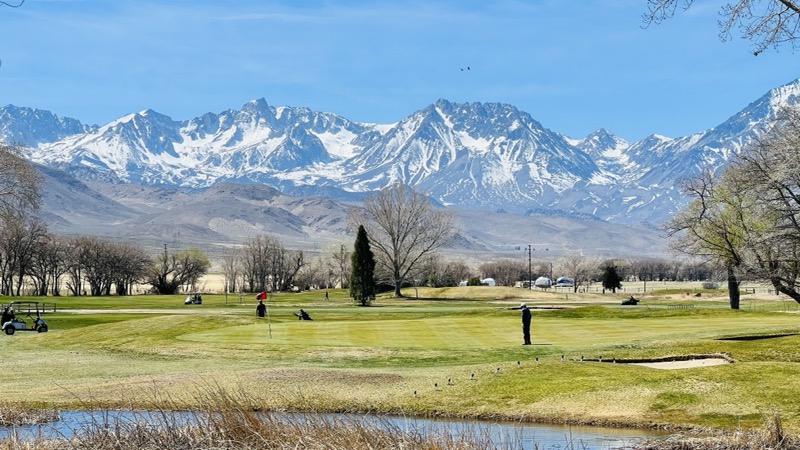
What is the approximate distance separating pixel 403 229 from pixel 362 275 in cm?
2917

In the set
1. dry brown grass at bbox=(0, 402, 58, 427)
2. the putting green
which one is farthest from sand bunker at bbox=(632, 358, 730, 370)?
dry brown grass at bbox=(0, 402, 58, 427)

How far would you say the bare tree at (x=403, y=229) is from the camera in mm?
126375

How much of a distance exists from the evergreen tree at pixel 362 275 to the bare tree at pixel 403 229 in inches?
935

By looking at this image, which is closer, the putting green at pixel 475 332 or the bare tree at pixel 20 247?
the putting green at pixel 475 332

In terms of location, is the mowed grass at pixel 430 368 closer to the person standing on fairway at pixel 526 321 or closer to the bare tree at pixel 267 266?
the person standing on fairway at pixel 526 321

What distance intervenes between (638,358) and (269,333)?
778 inches

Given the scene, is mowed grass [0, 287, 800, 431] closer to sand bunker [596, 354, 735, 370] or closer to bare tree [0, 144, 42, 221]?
sand bunker [596, 354, 735, 370]

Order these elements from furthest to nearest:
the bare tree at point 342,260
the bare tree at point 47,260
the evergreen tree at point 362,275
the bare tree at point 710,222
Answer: the bare tree at point 342,260, the bare tree at point 47,260, the evergreen tree at point 362,275, the bare tree at point 710,222

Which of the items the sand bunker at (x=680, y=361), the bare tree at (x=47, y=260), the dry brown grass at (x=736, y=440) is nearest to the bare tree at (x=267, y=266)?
the bare tree at (x=47, y=260)

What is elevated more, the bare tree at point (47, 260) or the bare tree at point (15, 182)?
the bare tree at point (15, 182)

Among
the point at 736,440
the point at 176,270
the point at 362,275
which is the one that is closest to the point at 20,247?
the point at 176,270

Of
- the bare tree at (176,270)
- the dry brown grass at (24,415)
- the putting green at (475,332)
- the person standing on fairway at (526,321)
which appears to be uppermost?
the bare tree at (176,270)

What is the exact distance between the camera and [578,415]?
2544cm

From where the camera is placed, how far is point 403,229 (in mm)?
127500
